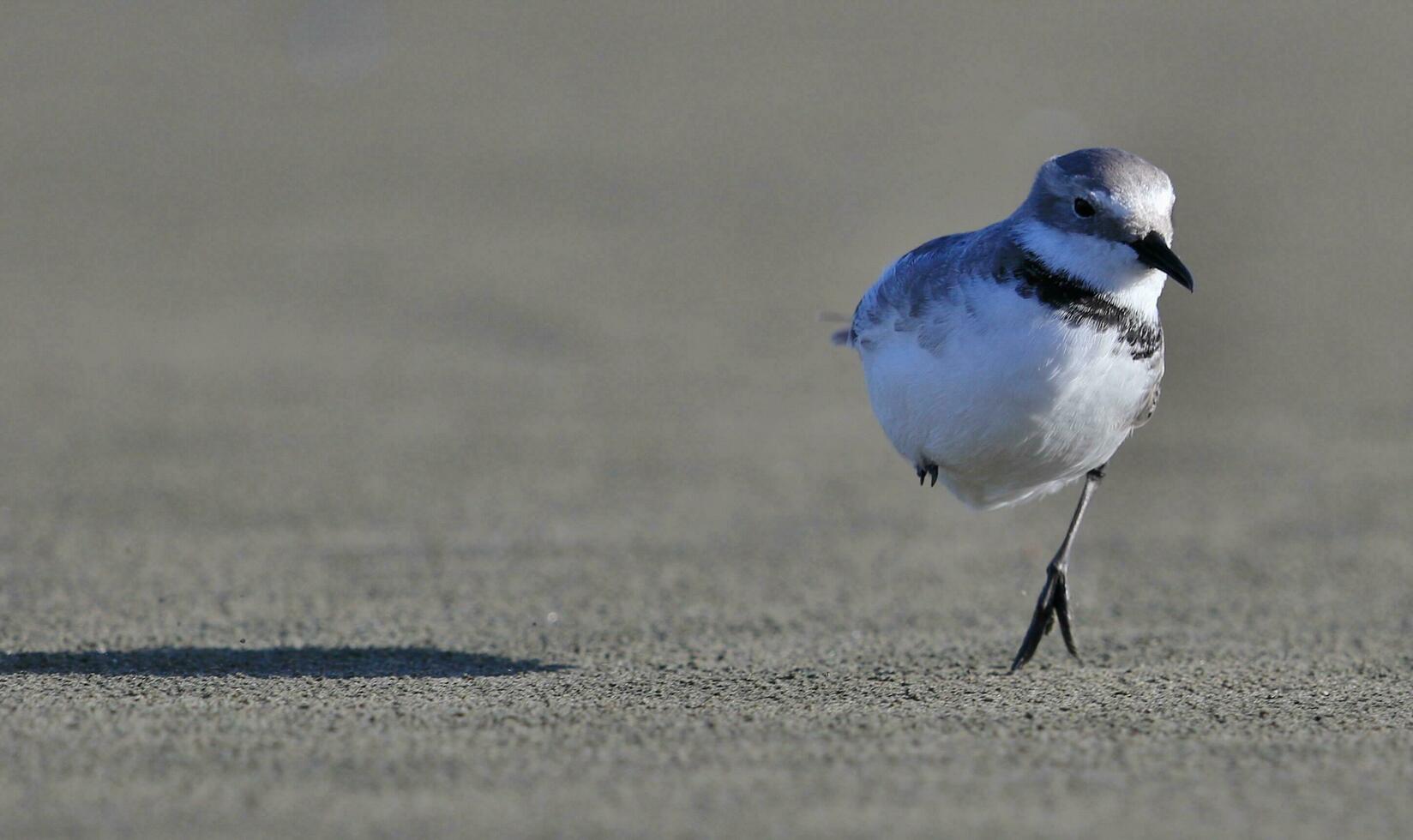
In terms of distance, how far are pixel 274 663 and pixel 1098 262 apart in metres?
2.63

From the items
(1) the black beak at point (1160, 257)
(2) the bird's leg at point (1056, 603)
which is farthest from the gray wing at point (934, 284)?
(2) the bird's leg at point (1056, 603)

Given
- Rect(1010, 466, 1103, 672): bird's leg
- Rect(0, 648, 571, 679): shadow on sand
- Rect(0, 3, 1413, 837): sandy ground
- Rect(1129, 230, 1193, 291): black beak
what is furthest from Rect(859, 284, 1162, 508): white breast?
Rect(0, 648, 571, 679): shadow on sand

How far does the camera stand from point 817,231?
14.3 metres

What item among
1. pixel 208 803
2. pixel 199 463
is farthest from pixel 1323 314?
pixel 208 803

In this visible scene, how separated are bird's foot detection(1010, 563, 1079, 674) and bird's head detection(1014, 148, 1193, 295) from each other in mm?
→ 1178

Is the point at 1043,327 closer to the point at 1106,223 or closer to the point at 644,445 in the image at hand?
the point at 1106,223

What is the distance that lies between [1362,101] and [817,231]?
6633 millimetres

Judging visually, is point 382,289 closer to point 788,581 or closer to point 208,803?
point 788,581

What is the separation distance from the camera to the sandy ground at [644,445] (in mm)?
4109

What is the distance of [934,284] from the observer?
16.3 feet

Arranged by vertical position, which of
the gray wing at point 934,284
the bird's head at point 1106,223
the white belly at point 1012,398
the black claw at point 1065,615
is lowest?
the black claw at point 1065,615

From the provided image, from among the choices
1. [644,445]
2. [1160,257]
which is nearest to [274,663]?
[1160,257]

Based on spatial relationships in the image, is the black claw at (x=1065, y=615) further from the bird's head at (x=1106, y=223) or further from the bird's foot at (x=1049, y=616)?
the bird's head at (x=1106, y=223)

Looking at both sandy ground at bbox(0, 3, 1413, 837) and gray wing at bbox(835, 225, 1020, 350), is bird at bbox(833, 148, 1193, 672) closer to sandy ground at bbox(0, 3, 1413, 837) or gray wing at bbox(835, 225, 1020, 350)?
gray wing at bbox(835, 225, 1020, 350)
